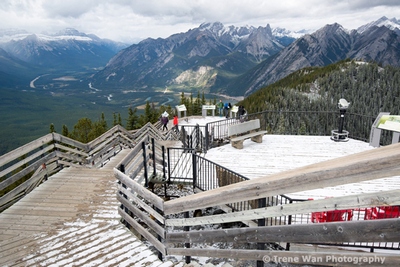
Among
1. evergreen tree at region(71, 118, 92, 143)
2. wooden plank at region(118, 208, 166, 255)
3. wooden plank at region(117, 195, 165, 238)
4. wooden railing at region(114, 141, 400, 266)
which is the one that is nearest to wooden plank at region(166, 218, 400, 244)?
wooden railing at region(114, 141, 400, 266)

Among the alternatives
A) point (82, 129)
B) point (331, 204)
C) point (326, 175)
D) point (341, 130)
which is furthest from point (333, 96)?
point (326, 175)

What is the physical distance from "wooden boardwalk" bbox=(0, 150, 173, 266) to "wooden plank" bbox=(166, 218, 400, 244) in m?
2.01

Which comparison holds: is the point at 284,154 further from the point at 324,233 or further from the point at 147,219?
the point at 324,233

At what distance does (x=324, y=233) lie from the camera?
2.04 meters

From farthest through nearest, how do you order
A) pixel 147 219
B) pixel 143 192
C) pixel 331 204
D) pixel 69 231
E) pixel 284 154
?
pixel 284 154, pixel 69 231, pixel 147 219, pixel 143 192, pixel 331 204

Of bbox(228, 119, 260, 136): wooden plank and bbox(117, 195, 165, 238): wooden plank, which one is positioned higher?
bbox(228, 119, 260, 136): wooden plank

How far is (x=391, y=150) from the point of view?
66.2 inches

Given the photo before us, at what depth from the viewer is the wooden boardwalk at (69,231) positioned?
4.68 meters

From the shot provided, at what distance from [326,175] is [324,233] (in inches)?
18.3

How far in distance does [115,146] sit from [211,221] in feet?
33.5

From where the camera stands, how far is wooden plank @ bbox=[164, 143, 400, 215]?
1.63 m

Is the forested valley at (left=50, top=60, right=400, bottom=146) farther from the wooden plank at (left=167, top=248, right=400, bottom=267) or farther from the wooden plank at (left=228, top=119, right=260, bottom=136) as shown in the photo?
the wooden plank at (left=167, top=248, right=400, bottom=267)

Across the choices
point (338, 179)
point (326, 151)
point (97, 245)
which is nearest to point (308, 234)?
point (338, 179)

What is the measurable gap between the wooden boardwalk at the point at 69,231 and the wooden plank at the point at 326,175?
2531mm
